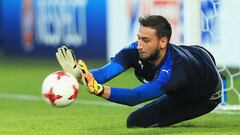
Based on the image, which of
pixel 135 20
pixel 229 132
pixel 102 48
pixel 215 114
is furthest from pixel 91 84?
pixel 102 48

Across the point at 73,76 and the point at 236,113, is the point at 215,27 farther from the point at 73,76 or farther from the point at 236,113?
the point at 73,76

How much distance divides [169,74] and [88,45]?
13033mm

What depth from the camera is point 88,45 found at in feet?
69.7

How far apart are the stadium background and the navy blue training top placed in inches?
19.3

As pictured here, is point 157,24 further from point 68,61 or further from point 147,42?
point 68,61

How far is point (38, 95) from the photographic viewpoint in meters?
15.2

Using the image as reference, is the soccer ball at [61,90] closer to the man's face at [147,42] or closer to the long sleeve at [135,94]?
the long sleeve at [135,94]

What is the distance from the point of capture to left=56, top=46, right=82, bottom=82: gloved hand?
8.11m

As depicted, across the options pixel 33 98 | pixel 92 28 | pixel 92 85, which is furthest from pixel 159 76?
pixel 92 28

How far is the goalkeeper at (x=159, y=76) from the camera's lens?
319 inches

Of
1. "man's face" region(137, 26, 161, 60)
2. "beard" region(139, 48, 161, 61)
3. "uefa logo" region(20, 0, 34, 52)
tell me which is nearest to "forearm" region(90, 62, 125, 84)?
"beard" region(139, 48, 161, 61)

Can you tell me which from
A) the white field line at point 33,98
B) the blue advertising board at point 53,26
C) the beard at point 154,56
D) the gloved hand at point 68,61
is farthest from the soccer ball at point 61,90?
the blue advertising board at point 53,26

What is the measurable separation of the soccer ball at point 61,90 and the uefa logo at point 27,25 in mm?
14715

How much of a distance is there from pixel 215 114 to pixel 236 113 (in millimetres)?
277
